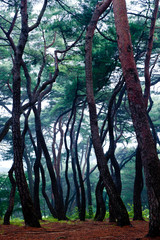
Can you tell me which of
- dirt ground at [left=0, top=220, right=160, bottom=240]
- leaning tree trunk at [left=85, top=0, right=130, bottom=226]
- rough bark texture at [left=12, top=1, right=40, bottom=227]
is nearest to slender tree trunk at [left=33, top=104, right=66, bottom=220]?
rough bark texture at [left=12, top=1, right=40, bottom=227]

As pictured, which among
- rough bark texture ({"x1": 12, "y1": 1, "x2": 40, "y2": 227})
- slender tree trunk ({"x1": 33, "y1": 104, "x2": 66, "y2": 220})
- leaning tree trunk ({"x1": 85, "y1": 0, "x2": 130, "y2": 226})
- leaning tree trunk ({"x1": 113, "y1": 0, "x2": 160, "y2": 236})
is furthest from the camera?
slender tree trunk ({"x1": 33, "y1": 104, "x2": 66, "y2": 220})

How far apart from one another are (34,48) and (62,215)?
27.8 feet

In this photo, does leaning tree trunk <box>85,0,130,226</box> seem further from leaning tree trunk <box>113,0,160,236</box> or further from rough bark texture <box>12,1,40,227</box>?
rough bark texture <box>12,1,40,227</box>

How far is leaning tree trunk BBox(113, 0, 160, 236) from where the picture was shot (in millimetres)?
3908

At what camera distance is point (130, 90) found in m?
4.55

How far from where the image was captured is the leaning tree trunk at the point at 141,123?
12.8 ft

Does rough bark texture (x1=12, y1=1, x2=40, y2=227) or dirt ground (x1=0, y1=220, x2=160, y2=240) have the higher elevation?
rough bark texture (x1=12, y1=1, x2=40, y2=227)

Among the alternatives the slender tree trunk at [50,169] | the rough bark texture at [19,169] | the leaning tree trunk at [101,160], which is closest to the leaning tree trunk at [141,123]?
the leaning tree trunk at [101,160]

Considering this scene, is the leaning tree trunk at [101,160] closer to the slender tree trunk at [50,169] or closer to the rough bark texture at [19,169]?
the rough bark texture at [19,169]

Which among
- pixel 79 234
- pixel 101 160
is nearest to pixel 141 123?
pixel 101 160

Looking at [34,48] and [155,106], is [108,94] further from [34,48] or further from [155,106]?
[155,106]

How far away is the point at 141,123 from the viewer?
4297mm

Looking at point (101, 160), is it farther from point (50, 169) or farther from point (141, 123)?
point (50, 169)

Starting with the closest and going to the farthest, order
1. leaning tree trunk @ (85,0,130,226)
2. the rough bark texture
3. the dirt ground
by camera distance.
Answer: the dirt ground → leaning tree trunk @ (85,0,130,226) → the rough bark texture
